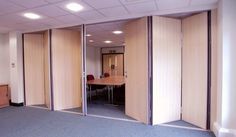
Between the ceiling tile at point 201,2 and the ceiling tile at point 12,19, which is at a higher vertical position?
the ceiling tile at point 201,2

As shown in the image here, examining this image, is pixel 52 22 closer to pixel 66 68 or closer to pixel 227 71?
pixel 66 68

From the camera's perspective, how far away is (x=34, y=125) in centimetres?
392

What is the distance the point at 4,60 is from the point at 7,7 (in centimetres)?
347

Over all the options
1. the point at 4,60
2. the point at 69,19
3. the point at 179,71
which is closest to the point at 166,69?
the point at 179,71

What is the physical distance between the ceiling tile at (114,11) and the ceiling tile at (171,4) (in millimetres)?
715

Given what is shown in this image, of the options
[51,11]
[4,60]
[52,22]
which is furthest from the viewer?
[4,60]

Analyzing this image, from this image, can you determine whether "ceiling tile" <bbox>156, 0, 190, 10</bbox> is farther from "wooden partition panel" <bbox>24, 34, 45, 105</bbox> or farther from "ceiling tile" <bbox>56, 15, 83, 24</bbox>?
"wooden partition panel" <bbox>24, 34, 45, 105</bbox>

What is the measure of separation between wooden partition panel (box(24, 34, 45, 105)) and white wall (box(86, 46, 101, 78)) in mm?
4421

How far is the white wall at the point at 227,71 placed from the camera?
9.87 ft

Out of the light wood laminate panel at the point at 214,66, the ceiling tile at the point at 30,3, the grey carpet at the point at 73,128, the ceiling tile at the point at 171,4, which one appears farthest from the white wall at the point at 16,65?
the light wood laminate panel at the point at 214,66

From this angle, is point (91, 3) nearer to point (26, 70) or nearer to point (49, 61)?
point (49, 61)

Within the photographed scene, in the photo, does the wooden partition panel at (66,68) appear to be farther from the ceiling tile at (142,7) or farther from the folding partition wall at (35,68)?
the ceiling tile at (142,7)

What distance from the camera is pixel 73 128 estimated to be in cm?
373

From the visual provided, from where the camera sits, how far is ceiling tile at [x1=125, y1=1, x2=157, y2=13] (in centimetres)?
333
